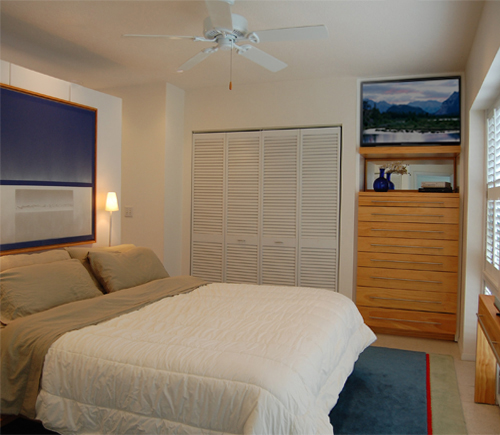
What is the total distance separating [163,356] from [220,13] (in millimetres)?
1906

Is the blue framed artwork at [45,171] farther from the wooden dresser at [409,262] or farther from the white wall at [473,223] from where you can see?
the white wall at [473,223]

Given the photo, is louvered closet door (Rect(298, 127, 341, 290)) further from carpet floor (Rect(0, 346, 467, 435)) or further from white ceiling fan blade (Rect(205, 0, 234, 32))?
white ceiling fan blade (Rect(205, 0, 234, 32))

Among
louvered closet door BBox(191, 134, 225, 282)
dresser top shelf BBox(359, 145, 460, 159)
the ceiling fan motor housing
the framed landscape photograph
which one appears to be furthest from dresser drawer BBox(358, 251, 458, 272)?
the ceiling fan motor housing

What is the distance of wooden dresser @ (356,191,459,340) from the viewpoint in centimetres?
422

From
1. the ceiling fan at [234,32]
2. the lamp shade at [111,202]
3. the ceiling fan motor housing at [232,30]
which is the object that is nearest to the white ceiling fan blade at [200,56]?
the ceiling fan at [234,32]

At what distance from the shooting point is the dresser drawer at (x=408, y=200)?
13.8 feet

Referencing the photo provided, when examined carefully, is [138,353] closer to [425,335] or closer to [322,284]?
[322,284]

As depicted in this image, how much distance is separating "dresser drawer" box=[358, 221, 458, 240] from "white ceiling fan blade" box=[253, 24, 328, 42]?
231 cm

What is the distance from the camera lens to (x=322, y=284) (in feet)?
15.4

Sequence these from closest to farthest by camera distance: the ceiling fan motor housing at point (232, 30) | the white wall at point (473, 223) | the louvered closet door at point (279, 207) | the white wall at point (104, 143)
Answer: the ceiling fan motor housing at point (232, 30)
the white wall at point (104, 143)
the white wall at point (473, 223)
the louvered closet door at point (279, 207)

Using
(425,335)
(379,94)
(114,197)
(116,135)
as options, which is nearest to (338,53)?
(379,94)

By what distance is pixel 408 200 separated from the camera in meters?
4.33

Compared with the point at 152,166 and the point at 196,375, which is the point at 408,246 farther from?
the point at 196,375

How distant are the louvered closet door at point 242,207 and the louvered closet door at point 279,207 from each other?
0.36 ft
